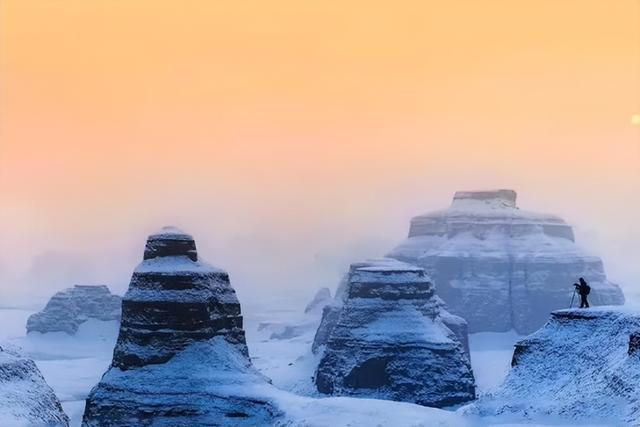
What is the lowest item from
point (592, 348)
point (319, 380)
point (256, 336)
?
point (256, 336)

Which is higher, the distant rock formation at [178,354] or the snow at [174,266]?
the snow at [174,266]

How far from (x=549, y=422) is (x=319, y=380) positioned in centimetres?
4311

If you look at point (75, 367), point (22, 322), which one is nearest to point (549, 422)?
point (75, 367)

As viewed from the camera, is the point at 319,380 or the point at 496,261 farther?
the point at 496,261

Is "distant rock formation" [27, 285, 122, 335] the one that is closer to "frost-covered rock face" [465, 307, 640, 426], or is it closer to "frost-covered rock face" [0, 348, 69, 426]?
"frost-covered rock face" [0, 348, 69, 426]

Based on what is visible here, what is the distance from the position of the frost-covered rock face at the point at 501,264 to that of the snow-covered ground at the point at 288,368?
7.26m

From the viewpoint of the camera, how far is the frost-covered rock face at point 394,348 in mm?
74812

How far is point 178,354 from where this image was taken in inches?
2190

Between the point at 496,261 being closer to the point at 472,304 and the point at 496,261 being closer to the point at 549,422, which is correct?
the point at 472,304

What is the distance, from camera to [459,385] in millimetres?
75062

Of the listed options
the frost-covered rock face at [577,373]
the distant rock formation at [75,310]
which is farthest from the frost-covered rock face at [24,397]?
the distant rock formation at [75,310]

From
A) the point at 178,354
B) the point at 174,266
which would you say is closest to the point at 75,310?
the point at 174,266

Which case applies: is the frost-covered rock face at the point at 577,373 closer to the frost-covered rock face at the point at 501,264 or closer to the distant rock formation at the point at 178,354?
the distant rock formation at the point at 178,354

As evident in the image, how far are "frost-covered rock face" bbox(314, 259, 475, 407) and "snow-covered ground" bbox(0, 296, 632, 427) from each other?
176 inches
